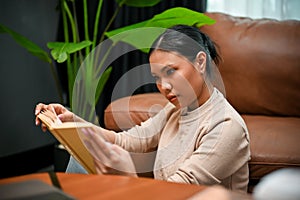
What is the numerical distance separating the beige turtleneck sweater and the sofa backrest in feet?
2.75

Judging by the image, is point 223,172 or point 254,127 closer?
point 223,172

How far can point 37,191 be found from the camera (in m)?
0.84

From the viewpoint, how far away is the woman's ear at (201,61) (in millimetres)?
1291

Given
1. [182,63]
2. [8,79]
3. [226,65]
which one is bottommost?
[8,79]

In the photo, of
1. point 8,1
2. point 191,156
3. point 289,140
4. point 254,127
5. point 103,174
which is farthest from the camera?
point 8,1

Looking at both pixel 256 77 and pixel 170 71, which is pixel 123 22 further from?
→ pixel 170 71

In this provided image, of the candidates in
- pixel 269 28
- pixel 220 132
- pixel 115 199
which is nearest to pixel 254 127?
pixel 269 28

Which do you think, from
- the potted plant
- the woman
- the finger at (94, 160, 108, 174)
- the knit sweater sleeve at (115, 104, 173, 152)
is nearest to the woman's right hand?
the woman

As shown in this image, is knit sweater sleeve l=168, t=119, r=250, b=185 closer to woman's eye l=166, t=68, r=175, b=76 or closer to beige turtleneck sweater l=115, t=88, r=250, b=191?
beige turtleneck sweater l=115, t=88, r=250, b=191

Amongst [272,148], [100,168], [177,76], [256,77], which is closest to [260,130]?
[272,148]

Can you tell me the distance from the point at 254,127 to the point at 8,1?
5.27 ft

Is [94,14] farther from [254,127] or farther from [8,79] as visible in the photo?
[254,127]

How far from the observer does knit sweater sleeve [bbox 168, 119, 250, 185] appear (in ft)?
3.73

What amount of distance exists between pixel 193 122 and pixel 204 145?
0.11 metres
